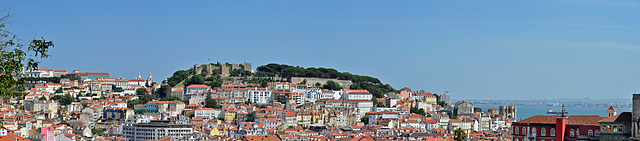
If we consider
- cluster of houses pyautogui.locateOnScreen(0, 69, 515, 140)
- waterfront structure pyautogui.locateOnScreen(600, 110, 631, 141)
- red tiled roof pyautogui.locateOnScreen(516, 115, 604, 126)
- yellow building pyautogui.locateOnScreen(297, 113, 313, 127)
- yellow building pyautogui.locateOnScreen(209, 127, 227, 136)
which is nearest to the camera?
waterfront structure pyautogui.locateOnScreen(600, 110, 631, 141)

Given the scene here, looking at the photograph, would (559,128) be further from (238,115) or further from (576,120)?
(238,115)

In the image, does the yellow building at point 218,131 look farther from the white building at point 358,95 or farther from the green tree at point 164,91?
the white building at point 358,95

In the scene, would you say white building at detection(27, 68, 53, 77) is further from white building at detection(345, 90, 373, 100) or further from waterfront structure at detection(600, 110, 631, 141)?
waterfront structure at detection(600, 110, 631, 141)

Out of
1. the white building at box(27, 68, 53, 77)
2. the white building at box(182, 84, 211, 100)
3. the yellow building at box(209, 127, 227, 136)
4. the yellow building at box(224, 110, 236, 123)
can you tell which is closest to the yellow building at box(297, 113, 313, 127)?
the yellow building at box(224, 110, 236, 123)

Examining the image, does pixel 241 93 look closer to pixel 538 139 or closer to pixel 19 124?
pixel 19 124

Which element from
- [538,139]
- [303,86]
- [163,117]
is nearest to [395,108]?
[303,86]

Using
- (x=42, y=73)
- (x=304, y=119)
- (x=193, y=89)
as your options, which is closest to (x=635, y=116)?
(x=304, y=119)

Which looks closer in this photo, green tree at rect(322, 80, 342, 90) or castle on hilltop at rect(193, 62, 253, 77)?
green tree at rect(322, 80, 342, 90)
